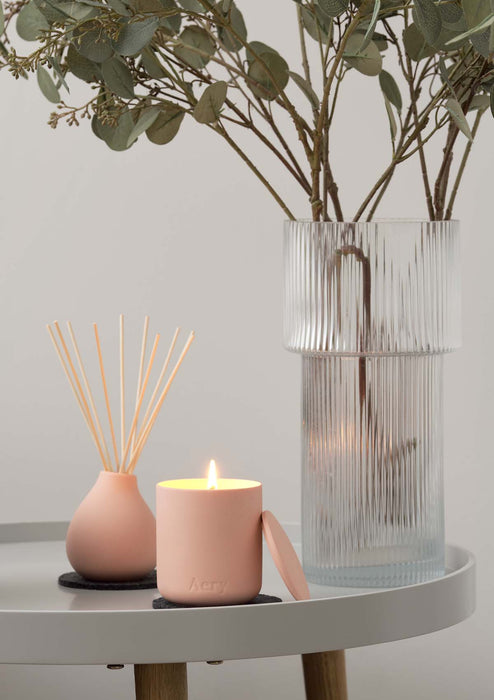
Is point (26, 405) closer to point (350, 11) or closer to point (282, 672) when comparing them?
point (282, 672)

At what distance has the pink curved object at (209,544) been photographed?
78 cm

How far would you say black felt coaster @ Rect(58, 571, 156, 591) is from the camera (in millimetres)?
904

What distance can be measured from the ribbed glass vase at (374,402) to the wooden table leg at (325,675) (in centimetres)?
23

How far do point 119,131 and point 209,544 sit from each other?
0.42 meters

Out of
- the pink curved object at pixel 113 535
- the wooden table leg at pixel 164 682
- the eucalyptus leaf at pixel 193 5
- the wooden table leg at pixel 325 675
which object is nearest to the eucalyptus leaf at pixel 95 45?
the eucalyptus leaf at pixel 193 5

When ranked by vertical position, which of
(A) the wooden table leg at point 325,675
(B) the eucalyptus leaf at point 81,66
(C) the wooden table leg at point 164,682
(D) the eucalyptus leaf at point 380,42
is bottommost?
(A) the wooden table leg at point 325,675

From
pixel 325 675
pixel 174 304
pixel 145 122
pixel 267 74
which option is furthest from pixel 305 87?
pixel 174 304

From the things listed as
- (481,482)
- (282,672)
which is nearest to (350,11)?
(481,482)

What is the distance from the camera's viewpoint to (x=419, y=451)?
0.91m

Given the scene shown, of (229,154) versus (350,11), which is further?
(229,154)

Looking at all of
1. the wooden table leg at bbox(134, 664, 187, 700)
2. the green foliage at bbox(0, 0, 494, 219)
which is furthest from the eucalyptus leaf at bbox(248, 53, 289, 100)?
the wooden table leg at bbox(134, 664, 187, 700)

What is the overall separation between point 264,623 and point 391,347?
0.27 meters

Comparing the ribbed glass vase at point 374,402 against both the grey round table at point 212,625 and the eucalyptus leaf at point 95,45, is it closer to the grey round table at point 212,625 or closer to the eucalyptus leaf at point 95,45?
the grey round table at point 212,625

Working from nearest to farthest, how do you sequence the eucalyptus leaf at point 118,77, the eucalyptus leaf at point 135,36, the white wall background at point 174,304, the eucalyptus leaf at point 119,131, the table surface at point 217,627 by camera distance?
the table surface at point 217,627 → the eucalyptus leaf at point 135,36 → the eucalyptus leaf at point 118,77 → the eucalyptus leaf at point 119,131 → the white wall background at point 174,304
